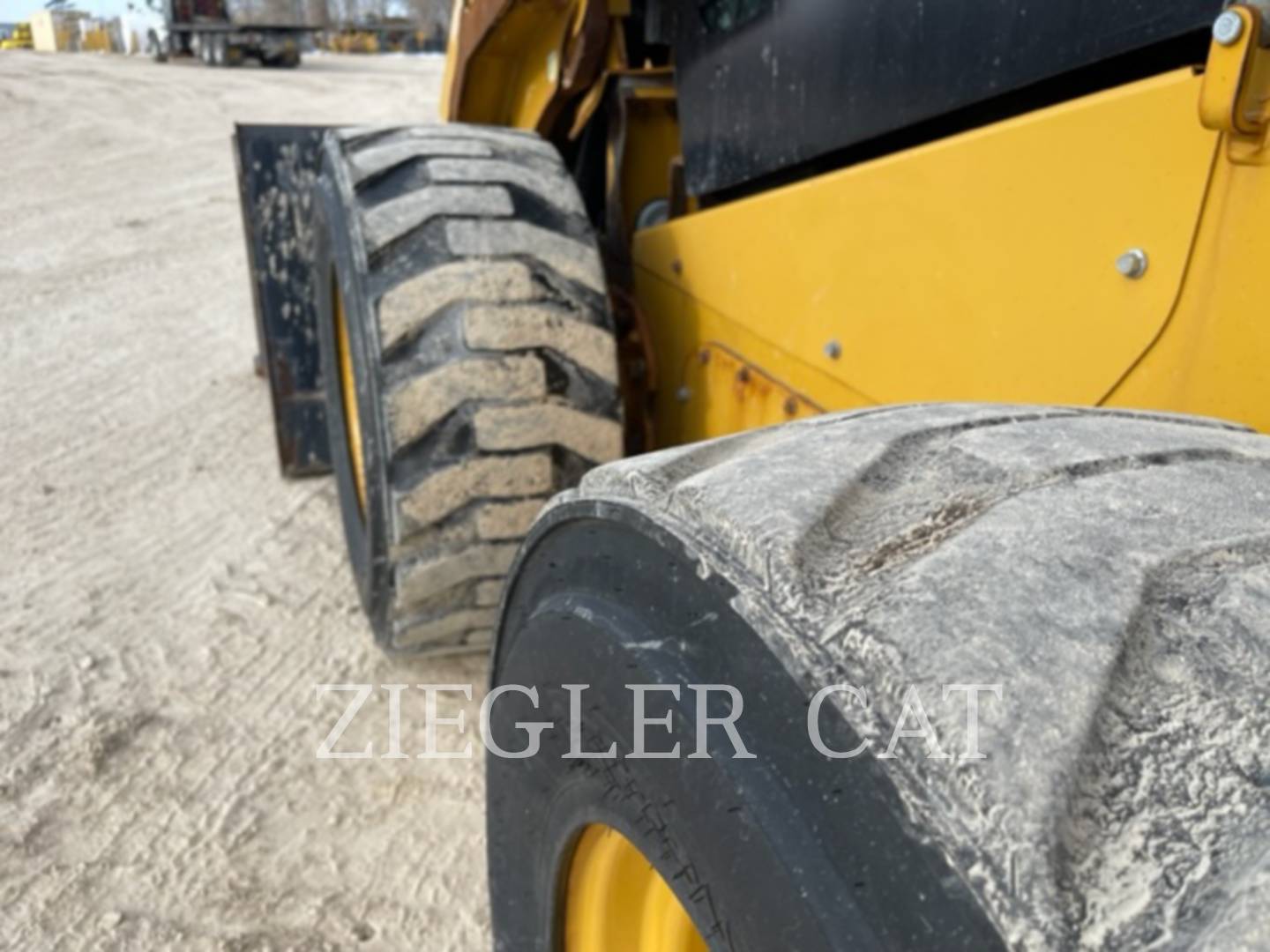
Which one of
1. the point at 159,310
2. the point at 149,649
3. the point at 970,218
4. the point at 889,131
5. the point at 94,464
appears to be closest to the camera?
the point at 970,218

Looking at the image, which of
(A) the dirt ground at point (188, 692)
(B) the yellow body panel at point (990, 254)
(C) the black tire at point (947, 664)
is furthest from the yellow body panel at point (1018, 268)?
(A) the dirt ground at point (188, 692)

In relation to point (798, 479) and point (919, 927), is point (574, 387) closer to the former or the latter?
point (798, 479)

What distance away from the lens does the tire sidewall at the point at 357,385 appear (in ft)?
6.11

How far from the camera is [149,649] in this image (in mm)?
2422

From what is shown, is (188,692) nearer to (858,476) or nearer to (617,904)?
(617,904)

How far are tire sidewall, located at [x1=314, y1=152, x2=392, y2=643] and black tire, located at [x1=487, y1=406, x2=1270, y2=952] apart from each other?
1036mm

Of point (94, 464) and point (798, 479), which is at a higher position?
point (798, 479)

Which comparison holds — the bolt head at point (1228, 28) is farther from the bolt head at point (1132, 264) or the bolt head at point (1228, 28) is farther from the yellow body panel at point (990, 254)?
the bolt head at point (1132, 264)

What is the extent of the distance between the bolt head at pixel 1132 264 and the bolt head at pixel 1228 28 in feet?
0.70

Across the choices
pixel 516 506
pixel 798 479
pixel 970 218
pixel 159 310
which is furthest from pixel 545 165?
pixel 159 310

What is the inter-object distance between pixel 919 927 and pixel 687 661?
23 centimetres

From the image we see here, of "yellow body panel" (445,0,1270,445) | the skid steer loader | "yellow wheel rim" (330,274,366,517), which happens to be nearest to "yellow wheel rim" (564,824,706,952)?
the skid steer loader

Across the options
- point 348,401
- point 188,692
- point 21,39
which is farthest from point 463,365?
point 21,39

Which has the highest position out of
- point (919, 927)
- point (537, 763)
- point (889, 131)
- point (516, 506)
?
point (889, 131)
